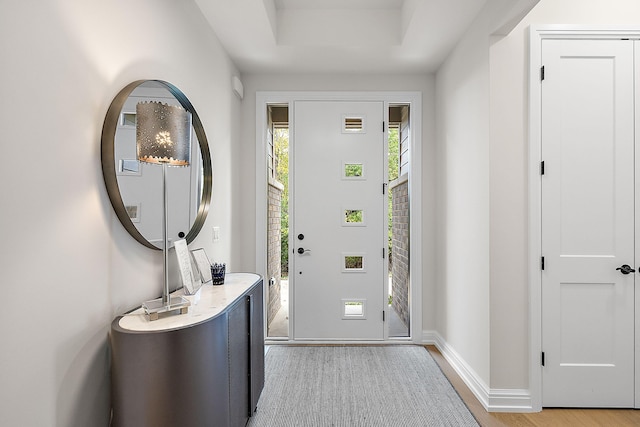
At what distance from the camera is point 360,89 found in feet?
10.8

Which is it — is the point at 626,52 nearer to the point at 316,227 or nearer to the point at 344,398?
the point at 316,227

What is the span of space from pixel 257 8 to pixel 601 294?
2881 millimetres

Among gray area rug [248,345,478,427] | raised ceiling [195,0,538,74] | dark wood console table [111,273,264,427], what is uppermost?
raised ceiling [195,0,538,74]

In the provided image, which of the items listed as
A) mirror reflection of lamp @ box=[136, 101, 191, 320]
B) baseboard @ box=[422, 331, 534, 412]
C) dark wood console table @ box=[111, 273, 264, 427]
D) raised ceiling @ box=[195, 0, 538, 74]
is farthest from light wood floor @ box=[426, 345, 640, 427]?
raised ceiling @ box=[195, 0, 538, 74]

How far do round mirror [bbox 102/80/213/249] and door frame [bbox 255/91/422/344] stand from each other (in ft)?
3.73

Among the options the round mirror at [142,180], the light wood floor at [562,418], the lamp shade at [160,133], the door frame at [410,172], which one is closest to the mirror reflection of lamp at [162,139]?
the lamp shade at [160,133]

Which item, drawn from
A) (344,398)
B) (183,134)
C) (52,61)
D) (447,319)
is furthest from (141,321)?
(447,319)

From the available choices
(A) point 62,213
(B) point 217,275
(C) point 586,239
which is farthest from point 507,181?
(A) point 62,213

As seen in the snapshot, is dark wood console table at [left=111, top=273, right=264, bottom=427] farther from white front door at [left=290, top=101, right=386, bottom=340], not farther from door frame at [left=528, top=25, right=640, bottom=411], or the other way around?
door frame at [left=528, top=25, right=640, bottom=411]

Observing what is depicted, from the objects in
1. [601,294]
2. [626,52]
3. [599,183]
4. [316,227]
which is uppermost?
[626,52]

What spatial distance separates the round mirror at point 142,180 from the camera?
4.44 ft

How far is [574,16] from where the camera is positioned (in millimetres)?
2172

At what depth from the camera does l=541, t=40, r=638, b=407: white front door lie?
212 cm

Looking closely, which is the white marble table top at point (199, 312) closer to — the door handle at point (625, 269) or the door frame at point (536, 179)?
the door frame at point (536, 179)
